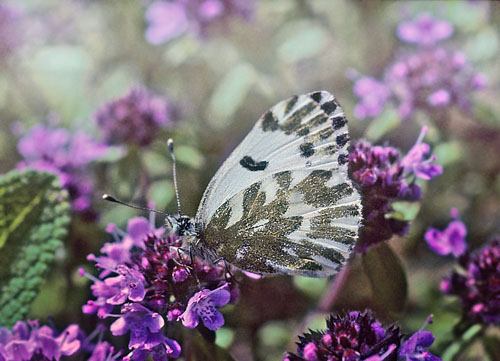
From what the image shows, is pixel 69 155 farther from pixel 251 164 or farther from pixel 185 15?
pixel 251 164

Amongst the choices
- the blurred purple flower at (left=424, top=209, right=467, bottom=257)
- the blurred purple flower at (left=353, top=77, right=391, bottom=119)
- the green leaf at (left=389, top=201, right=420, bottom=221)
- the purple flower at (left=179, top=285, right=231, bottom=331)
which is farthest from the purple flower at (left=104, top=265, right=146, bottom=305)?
the blurred purple flower at (left=353, top=77, right=391, bottom=119)

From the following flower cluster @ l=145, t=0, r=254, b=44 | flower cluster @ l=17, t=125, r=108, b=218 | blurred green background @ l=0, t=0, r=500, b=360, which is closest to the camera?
blurred green background @ l=0, t=0, r=500, b=360

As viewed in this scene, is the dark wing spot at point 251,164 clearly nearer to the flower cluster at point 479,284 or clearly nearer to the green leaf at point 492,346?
the flower cluster at point 479,284

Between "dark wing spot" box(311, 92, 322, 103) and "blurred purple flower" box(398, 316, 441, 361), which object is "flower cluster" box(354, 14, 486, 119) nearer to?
"dark wing spot" box(311, 92, 322, 103)

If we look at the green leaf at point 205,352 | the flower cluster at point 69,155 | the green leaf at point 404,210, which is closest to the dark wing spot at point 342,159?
the green leaf at point 404,210

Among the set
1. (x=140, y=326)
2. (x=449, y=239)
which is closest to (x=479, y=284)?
(x=449, y=239)

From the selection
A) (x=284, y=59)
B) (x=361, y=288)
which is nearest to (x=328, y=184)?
(x=361, y=288)
